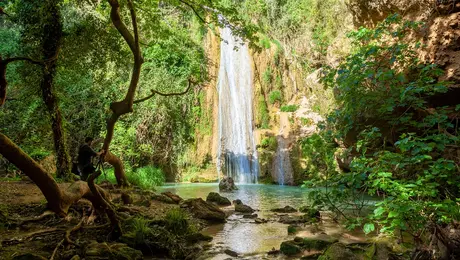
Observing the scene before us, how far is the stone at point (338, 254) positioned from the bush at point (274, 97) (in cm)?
1802

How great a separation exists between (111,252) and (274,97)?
19078mm

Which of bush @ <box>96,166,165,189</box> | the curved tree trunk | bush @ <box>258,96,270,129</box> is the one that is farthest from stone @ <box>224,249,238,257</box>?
bush @ <box>258,96,270,129</box>

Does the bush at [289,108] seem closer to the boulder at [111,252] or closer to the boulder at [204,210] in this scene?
the boulder at [204,210]

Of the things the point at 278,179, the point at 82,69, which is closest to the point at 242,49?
the point at 278,179

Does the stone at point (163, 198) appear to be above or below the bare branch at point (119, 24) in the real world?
below

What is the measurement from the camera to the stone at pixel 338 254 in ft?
17.1

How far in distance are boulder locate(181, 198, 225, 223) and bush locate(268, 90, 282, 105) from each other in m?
14.1

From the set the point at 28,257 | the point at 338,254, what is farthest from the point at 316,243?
the point at 28,257

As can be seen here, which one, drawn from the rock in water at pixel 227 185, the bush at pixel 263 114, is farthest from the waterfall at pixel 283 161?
the rock in water at pixel 227 185

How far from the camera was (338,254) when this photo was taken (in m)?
5.30

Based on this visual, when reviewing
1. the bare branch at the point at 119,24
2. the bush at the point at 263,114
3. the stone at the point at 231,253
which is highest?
the bush at the point at 263,114

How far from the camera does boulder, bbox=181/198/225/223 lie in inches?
357

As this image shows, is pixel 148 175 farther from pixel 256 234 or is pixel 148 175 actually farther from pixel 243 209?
pixel 256 234

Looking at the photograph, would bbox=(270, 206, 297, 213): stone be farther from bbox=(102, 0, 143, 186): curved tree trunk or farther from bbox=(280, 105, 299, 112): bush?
bbox=(280, 105, 299, 112): bush
